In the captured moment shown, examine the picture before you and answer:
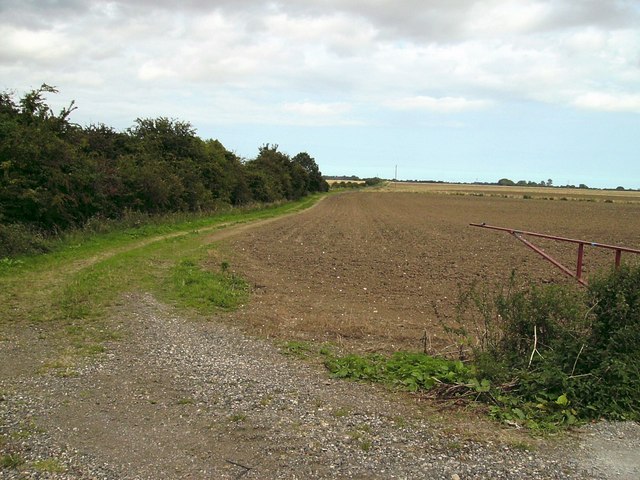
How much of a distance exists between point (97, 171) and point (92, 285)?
37.7 feet

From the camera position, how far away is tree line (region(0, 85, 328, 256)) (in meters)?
16.5

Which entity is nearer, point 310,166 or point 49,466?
point 49,466

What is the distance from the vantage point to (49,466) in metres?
3.80

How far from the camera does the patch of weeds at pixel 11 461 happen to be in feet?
12.4

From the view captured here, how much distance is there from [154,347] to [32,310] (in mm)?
3158

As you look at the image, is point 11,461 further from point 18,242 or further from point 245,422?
point 18,242

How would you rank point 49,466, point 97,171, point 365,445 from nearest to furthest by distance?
point 49,466 → point 365,445 → point 97,171

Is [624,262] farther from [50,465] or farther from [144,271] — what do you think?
[144,271]

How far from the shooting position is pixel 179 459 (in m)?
3.96

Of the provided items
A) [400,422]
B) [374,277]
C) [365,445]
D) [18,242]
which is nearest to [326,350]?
[400,422]

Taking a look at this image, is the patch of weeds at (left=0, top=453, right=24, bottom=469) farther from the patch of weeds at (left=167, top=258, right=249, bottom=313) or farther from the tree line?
the tree line

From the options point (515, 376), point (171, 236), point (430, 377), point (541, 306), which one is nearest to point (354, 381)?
point (430, 377)

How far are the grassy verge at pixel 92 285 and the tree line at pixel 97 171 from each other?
5.50 ft

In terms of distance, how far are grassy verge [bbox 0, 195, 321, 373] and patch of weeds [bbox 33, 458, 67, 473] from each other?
2.11m
